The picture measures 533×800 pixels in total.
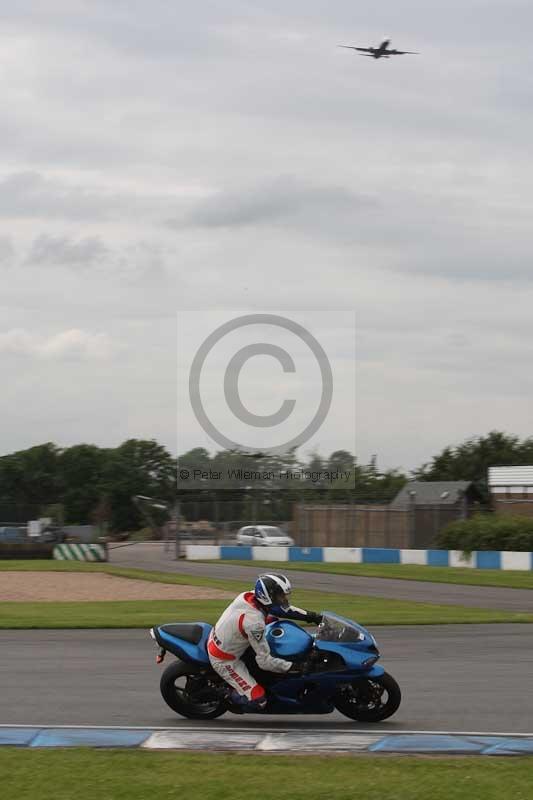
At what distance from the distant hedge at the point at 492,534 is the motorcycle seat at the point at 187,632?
3276 centimetres

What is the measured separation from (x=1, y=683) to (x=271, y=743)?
442cm

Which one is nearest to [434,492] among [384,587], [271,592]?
[384,587]

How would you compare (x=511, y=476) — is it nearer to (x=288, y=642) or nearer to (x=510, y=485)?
(x=510, y=485)

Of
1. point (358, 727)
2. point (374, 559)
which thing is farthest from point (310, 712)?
point (374, 559)

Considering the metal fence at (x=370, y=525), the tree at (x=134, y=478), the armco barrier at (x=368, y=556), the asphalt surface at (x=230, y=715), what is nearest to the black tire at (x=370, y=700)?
the asphalt surface at (x=230, y=715)

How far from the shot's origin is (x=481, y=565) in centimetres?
4072

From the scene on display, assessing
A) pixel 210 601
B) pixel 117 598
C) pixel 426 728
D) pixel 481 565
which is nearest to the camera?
pixel 426 728

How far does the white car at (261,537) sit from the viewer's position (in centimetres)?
4984

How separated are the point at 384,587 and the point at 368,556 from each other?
13113 millimetres

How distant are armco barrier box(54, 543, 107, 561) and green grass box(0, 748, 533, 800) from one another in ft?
129

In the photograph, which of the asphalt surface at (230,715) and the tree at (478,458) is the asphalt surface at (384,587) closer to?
the asphalt surface at (230,715)

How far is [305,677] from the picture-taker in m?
9.97

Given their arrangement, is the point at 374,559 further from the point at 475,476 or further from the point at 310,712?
the point at 475,476

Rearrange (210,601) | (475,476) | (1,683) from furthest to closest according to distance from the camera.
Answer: (475,476), (210,601), (1,683)
